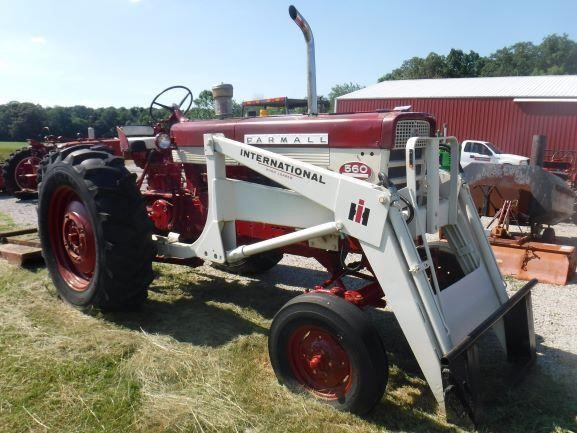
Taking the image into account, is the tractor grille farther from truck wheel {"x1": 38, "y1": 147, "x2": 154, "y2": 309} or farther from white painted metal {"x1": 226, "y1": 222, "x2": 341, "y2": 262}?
truck wheel {"x1": 38, "y1": 147, "x2": 154, "y2": 309}

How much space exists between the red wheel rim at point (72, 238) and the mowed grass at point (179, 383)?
11.9 inches

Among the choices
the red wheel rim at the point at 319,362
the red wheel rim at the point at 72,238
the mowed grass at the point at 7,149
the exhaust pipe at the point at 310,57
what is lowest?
the mowed grass at the point at 7,149

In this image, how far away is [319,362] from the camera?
2.96 meters

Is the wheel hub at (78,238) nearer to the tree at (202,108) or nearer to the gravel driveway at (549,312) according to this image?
the gravel driveway at (549,312)

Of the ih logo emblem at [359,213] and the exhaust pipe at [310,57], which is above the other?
the exhaust pipe at [310,57]

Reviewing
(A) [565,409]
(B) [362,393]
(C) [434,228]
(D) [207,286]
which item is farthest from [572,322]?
(D) [207,286]

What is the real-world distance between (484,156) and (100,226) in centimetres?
1510

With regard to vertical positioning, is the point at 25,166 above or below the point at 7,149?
above

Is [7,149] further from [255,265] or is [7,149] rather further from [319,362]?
[319,362]

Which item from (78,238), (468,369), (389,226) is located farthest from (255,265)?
(468,369)

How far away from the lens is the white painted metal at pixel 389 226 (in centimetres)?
274

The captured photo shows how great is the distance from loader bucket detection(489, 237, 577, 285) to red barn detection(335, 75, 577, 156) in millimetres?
14580

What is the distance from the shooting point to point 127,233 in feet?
12.6

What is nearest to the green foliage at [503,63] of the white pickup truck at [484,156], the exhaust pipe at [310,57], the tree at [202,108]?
the white pickup truck at [484,156]
